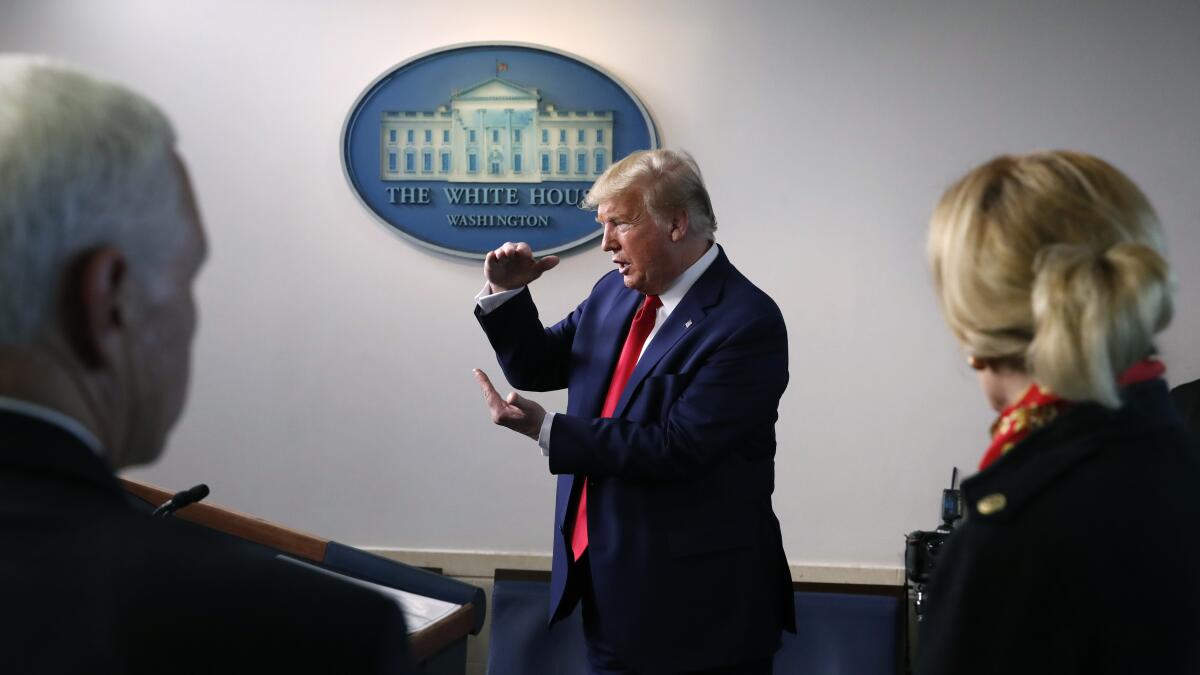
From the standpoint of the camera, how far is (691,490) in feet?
7.99

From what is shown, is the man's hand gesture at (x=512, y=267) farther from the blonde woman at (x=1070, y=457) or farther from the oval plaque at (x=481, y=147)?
the blonde woman at (x=1070, y=457)

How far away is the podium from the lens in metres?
2.01

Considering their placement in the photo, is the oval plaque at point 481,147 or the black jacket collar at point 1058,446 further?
the oval plaque at point 481,147

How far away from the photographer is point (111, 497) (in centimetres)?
75

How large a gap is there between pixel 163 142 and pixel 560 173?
128 inches

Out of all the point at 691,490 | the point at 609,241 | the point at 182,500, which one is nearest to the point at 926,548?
the point at 691,490

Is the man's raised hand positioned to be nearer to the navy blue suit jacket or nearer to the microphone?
the navy blue suit jacket

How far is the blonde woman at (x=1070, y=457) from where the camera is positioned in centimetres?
105

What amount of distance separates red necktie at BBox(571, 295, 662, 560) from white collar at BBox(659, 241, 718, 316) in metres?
0.04

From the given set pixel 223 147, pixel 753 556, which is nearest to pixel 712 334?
pixel 753 556

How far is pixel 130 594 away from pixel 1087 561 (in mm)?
797

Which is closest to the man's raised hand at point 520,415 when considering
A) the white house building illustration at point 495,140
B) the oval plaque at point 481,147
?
the oval plaque at point 481,147

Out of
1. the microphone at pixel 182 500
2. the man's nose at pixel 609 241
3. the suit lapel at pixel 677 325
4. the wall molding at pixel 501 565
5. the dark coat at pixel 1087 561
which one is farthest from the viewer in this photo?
the wall molding at pixel 501 565

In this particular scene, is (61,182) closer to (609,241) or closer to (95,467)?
(95,467)
